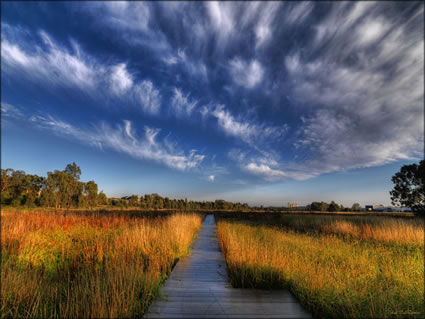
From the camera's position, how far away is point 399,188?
21.1 m

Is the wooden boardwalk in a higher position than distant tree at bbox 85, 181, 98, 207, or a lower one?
lower

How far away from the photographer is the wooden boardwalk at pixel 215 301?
93.8 inches

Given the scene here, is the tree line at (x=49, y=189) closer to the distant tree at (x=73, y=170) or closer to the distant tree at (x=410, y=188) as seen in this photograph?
the distant tree at (x=73, y=170)

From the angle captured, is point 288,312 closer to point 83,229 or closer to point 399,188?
point 83,229

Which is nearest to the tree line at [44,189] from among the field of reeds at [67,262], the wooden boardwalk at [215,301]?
the field of reeds at [67,262]

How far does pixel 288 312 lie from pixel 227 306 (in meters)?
0.75

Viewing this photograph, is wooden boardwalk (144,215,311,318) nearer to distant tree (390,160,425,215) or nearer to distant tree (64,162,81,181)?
distant tree (390,160,425,215)

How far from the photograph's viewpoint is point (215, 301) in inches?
106

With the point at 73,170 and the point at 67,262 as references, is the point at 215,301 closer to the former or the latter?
the point at 67,262

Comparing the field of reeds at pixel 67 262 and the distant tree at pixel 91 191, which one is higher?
the distant tree at pixel 91 191

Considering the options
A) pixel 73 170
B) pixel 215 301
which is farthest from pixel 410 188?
pixel 73 170

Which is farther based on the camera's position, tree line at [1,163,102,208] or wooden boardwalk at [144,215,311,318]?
tree line at [1,163,102,208]

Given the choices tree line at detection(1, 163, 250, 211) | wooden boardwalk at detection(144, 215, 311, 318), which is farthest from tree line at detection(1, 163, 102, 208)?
wooden boardwalk at detection(144, 215, 311, 318)

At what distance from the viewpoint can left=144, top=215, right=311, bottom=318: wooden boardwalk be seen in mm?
2383
